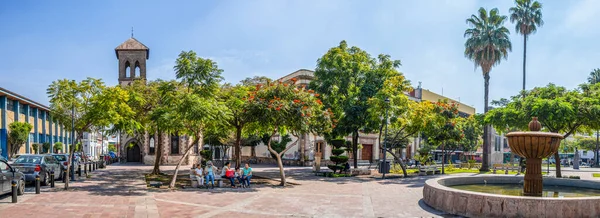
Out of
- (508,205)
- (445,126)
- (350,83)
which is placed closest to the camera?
(508,205)

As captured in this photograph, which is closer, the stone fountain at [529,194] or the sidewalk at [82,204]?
the stone fountain at [529,194]

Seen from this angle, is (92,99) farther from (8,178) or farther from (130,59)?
(130,59)

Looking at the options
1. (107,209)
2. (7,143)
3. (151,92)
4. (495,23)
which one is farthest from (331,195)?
(7,143)

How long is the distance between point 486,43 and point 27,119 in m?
46.5

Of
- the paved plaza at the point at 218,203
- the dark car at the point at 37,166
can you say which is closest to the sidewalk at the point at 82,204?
the paved plaza at the point at 218,203

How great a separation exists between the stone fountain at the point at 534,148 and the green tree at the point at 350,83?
44.7 feet

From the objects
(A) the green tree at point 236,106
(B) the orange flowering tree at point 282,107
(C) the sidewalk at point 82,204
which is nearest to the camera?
(C) the sidewalk at point 82,204

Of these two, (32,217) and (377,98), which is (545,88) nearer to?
(377,98)

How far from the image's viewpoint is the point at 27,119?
47.4 meters

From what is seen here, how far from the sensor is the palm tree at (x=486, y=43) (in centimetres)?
3403

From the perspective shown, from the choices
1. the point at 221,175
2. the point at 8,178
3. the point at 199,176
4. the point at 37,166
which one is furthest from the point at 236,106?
the point at 8,178

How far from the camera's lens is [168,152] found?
4203 centimetres

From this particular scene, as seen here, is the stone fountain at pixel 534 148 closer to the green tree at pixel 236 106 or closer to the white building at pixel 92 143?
the green tree at pixel 236 106

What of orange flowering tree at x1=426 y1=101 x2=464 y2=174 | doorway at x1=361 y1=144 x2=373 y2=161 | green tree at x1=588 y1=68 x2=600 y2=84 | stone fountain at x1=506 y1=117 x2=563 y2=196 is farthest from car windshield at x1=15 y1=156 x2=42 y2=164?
green tree at x1=588 y1=68 x2=600 y2=84
